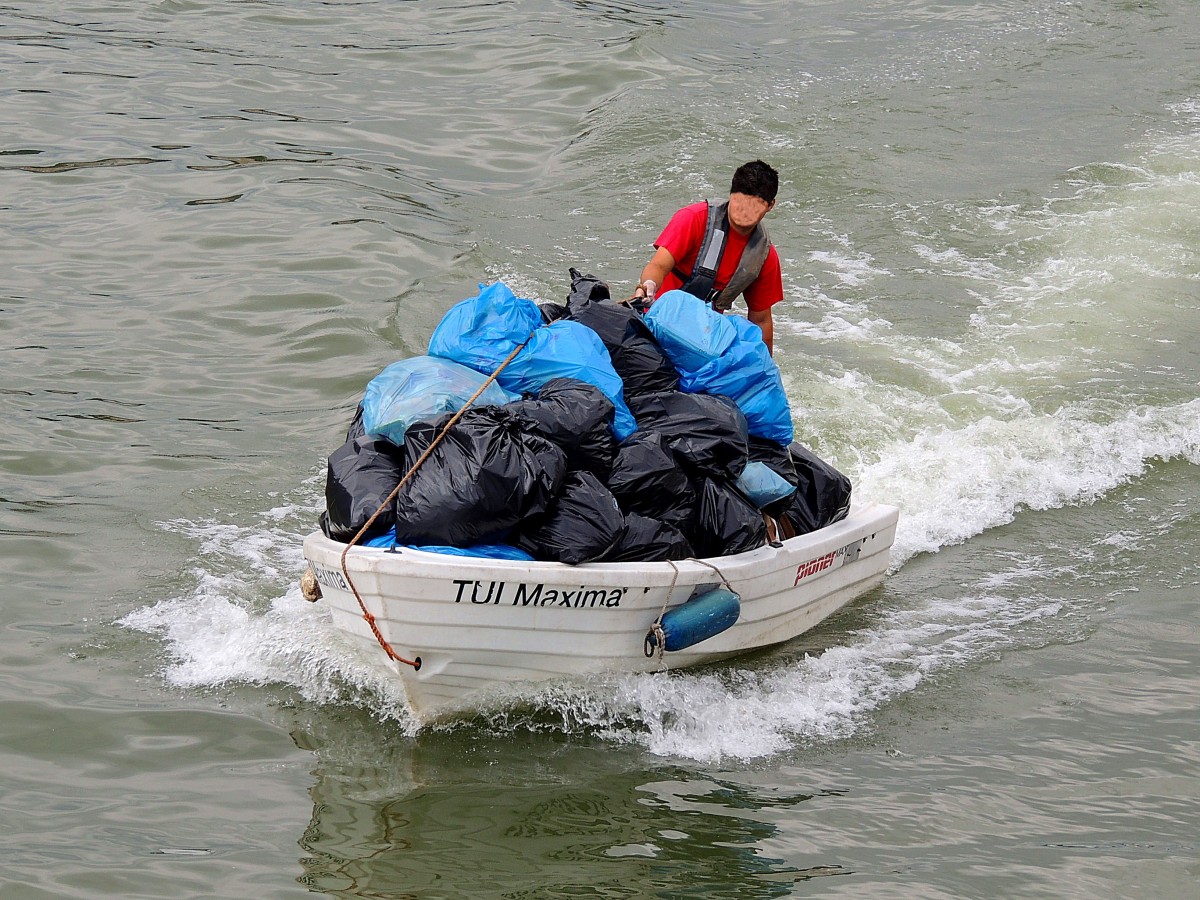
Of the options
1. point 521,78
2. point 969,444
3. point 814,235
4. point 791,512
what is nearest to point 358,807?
point 791,512

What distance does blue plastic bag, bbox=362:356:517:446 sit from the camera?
5.70 metres

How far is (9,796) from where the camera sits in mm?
5039

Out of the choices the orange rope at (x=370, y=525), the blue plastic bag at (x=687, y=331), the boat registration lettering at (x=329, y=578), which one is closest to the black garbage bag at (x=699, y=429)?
the blue plastic bag at (x=687, y=331)

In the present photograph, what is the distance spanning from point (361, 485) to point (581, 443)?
36.0 inches

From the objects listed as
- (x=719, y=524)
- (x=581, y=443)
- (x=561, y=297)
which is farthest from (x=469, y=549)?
(x=561, y=297)

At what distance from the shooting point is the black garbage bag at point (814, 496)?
6.84 meters

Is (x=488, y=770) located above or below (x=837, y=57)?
below

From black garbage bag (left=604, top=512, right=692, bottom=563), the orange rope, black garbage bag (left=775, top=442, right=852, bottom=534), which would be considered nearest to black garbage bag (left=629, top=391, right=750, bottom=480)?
black garbage bag (left=604, top=512, right=692, bottom=563)

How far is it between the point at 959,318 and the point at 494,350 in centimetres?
580

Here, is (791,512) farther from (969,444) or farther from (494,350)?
(969,444)

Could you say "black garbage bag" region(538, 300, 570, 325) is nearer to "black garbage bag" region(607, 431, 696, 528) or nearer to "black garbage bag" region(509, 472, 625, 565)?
"black garbage bag" region(607, 431, 696, 528)

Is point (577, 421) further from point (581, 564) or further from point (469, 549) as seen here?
point (469, 549)

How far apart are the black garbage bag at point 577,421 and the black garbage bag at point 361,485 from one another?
55 centimetres

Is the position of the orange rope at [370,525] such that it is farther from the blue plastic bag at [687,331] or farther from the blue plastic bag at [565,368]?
the blue plastic bag at [687,331]
